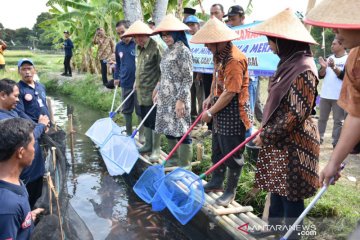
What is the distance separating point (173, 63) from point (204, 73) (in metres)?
2.06

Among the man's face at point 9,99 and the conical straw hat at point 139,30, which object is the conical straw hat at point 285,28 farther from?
the conical straw hat at point 139,30

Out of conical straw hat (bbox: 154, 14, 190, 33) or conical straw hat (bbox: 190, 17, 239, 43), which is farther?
conical straw hat (bbox: 154, 14, 190, 33)

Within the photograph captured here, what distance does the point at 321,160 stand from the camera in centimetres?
511

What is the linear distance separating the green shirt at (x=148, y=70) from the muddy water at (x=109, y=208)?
1.52m

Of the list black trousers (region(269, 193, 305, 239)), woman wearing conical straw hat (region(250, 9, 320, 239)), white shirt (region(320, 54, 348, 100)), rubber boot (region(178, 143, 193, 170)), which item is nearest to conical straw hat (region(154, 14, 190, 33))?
rubber boot (region(178, 143, 193, 170))

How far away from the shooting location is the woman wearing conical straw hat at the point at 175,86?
434 centimetres

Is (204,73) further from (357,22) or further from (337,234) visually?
(357,22)

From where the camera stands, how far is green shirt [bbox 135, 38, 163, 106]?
5.03 meters

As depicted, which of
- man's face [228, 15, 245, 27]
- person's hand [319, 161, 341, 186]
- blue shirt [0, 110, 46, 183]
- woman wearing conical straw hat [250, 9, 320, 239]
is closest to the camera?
person's hand [319, 161, 341, 186]

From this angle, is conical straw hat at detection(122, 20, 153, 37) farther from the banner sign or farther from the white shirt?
the white shirt

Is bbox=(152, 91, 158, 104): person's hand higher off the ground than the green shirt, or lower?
lower

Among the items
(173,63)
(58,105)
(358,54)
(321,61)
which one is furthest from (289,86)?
(58,105)

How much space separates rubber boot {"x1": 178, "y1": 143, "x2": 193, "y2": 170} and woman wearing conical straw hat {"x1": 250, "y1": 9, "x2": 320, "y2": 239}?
1.89 metres

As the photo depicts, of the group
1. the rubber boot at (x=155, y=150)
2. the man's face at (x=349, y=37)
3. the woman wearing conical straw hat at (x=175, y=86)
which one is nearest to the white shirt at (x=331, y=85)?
the woman wearing conical straw hat at (x=175, y=86)
